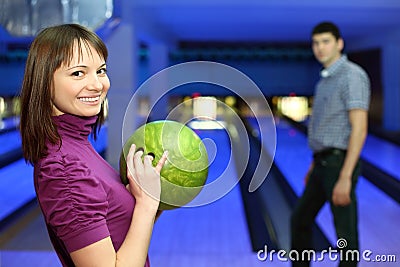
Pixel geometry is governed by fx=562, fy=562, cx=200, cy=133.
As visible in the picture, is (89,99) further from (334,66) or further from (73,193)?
(334,66)

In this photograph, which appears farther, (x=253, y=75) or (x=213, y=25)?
(x=253, y=75)

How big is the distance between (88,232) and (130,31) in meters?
5.93

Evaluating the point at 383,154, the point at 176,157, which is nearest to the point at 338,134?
the point at 176,157

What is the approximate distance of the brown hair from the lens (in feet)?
3.05

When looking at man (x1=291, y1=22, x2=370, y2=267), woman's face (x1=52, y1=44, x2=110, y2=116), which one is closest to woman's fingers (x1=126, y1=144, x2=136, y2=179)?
woman's face (x1=52, y1=44, x2=110, y2=116)

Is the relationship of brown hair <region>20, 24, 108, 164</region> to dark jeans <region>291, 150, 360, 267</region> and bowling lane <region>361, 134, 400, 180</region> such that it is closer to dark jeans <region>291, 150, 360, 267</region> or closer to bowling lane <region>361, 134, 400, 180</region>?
dark jeans <region>291, 150, 360, 267</region>

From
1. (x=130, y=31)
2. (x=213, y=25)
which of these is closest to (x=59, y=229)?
(x=130, y=31)

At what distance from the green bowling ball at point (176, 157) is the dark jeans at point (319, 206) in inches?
53.0

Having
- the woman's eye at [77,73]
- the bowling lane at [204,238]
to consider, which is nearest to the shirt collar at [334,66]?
the bowling lane at [204,238]

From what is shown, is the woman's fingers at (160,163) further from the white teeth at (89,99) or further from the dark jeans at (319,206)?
the dark jeans at (319,206)

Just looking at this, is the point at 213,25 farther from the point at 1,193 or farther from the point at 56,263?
the point at 56,263

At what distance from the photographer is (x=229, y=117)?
7902mm

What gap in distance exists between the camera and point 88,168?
927 millimetres

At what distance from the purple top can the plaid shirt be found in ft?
4.71
